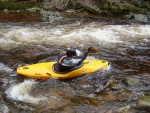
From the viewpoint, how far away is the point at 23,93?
575 centimetres

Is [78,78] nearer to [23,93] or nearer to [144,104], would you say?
[23,93]

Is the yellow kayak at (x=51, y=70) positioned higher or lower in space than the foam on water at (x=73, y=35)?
higher

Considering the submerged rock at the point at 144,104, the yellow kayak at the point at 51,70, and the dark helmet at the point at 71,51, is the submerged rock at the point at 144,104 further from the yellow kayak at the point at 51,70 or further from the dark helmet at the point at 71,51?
the dark helmet at the point at 71,51

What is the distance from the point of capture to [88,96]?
5.63 meters

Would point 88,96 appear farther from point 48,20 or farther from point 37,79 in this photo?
point 48,20

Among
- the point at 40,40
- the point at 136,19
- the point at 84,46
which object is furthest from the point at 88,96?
the point at 136,19

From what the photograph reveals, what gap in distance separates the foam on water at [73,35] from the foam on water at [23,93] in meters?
2.76

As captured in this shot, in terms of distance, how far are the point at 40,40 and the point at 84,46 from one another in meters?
1.62

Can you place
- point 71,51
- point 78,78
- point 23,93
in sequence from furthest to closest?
1. point 78,78
2. point 71,51
3. point 23,93

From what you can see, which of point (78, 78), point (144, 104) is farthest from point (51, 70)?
point (144, 104)

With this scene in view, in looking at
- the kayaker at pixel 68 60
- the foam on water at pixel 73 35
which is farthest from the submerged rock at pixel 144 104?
the foam on water at pixel 73 35

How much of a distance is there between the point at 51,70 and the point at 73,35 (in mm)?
3499

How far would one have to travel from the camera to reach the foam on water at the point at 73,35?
358 inches

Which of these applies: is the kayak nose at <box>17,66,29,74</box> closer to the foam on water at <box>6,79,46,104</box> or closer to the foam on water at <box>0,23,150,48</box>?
the foam on water at <box>6,79,46,104</box>
